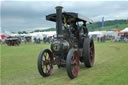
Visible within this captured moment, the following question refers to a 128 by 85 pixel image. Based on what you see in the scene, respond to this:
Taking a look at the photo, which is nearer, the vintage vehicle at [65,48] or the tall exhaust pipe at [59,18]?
the vintage vehicle at [65,48]

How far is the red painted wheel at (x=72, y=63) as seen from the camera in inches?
172

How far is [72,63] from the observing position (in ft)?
15.2

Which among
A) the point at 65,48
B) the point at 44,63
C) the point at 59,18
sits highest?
the point at 59,18

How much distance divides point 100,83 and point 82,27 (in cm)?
298

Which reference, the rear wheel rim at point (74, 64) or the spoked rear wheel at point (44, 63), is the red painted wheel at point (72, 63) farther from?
the spoked rear wheel at point (44, 63)

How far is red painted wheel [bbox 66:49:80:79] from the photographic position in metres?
4.38

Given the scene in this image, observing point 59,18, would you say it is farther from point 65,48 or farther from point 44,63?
point 44,63

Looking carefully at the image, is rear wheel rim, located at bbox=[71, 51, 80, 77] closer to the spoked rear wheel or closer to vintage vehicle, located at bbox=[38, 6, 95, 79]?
vintage vehicle, located at bbox=[38, 6, 95, 79]

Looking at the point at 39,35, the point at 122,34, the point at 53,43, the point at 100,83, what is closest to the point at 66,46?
the point at 53,43

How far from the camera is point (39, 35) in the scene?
3825 cm

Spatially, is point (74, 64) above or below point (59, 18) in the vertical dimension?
below

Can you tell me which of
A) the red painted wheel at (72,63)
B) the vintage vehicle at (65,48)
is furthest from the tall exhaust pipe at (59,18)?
the red painted wheel at (72,63)

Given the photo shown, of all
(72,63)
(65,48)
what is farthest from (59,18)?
(72,63)

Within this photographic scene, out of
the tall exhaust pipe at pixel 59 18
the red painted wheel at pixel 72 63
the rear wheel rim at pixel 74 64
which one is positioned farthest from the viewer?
the tall exhaust pipe at pixel 59 18
